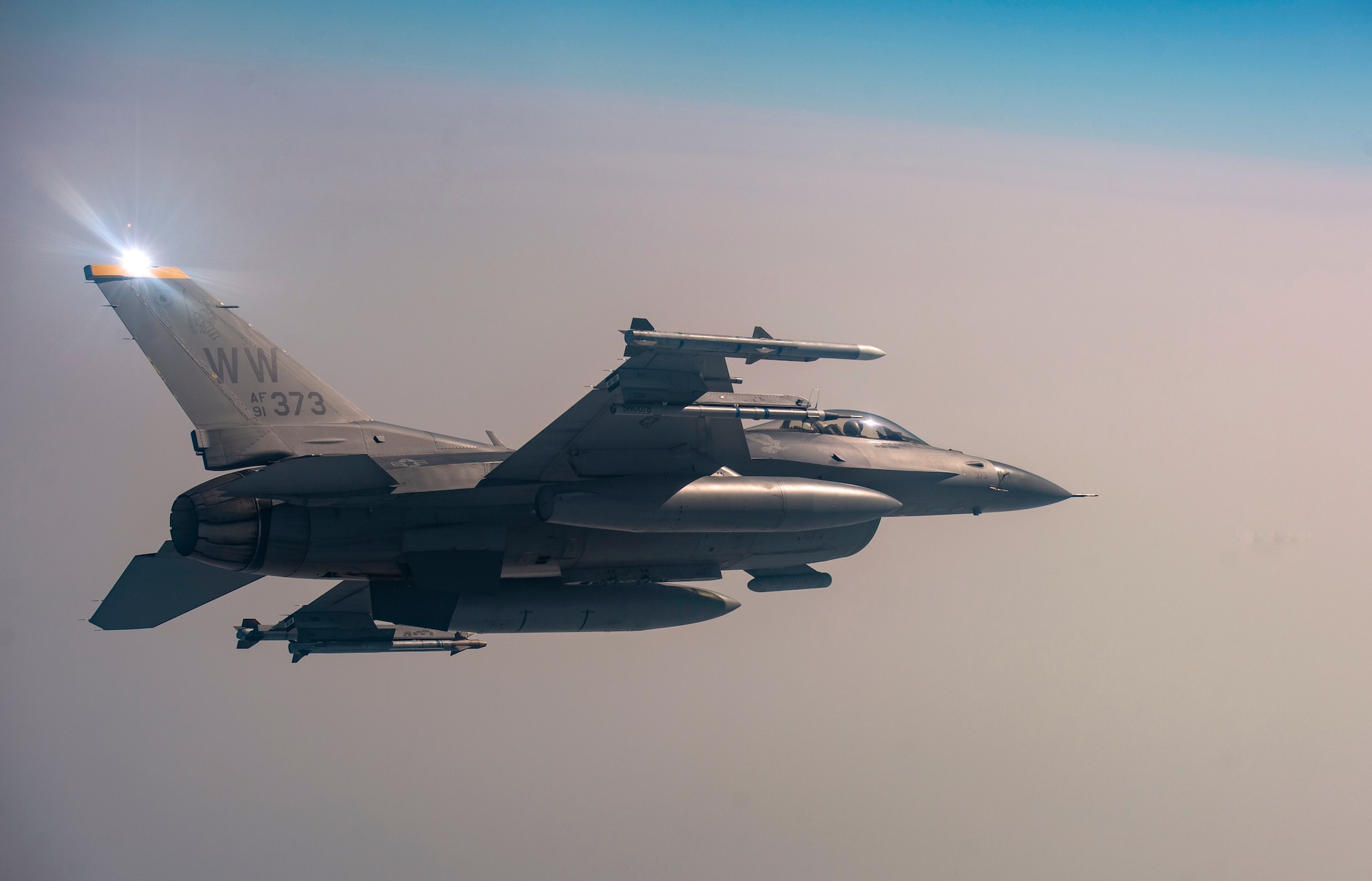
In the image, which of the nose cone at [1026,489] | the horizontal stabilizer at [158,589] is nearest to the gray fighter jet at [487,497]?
the horizontal stabilizer at [158,589]

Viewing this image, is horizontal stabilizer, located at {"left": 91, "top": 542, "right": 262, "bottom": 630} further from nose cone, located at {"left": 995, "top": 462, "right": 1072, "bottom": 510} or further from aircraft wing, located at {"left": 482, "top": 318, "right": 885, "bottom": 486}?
nose cone, located at {"left": 995, "top": 462, "right": 1072, "bottom": 510}

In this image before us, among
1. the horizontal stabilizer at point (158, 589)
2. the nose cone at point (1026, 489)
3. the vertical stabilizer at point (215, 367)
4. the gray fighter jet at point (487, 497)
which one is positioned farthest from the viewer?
the nose cone at point (1026, 489)

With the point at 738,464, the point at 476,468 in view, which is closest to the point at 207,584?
the point at 476,468

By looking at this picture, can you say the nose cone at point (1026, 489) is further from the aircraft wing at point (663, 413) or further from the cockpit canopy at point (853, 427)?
the aircraft wing at point (663, 413)

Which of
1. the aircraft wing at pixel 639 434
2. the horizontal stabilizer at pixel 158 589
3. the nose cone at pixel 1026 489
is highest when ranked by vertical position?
the aircraft wing at pixel 639 434

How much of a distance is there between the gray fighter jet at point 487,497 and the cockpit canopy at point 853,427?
0.27 feet

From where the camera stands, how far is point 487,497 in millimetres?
15000

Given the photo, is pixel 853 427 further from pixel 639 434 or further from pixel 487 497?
pixel 487 497

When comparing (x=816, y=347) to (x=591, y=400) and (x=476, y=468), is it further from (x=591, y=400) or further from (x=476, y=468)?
(x=476, y=468)

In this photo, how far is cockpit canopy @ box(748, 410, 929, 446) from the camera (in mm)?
18016

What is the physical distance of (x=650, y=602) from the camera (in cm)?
1673

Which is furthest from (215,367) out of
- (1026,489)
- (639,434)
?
(1026,489)

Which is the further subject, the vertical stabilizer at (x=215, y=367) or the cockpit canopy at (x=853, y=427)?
the cockpit canopy at (x=853, y=427)

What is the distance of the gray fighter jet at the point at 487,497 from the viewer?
13.9 m
